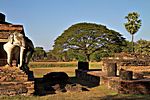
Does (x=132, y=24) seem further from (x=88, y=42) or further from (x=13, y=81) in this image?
(x=13, y=81)

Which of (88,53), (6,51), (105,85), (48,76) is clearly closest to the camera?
(6,51)

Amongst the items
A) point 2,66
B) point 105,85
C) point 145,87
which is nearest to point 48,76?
point 105,85

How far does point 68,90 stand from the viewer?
1059 cm

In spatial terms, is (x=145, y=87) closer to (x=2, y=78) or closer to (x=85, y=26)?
(x=2, y=78)

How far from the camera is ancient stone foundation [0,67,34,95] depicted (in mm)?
9000

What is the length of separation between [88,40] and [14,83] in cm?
4077

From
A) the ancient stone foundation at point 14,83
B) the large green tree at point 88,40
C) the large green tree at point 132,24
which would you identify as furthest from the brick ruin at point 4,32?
the large green tree at point 88,40

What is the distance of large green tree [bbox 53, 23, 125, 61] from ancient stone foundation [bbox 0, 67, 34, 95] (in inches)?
1533

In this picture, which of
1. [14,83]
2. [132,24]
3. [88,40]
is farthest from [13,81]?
[88,40]

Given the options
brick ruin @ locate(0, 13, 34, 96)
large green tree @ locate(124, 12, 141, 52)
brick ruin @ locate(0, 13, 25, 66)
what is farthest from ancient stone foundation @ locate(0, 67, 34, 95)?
large green tree @ locate(124, 12, 141, 52)

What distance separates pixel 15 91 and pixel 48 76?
18.6 feet

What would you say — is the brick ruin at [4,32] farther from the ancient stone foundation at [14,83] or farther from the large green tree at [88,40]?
the large green tree at [88,40]

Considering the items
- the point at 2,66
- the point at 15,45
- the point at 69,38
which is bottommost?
the point at 2,66

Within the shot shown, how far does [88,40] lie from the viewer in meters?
49.5
